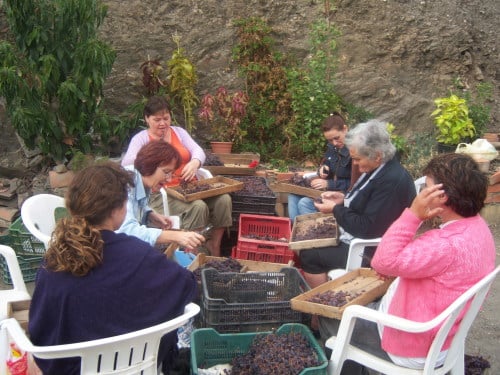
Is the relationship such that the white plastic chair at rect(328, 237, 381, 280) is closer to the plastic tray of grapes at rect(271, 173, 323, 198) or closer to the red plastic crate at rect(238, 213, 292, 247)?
the red plastic crate at rect(238, 213, 292, 247)

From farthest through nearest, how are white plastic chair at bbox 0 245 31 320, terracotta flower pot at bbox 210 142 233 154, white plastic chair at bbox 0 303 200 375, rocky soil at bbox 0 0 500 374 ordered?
rocky soil at bbox 0 0 500 374 < terracotta flower pot at bbox 210 142 233 154 < white plastic chair at bbox 0 245 31 320 < white plastic chair at bbox 0 303 200 375

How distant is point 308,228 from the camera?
4.22 meters

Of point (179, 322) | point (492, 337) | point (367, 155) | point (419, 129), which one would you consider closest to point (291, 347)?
point (179, 322)

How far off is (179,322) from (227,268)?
144 cm

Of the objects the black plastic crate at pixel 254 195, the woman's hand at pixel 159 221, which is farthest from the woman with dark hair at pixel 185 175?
the woman's hand at pixel 159 221

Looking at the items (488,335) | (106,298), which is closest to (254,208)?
(488,335)

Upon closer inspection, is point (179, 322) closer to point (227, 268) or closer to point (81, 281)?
point (81, 281)

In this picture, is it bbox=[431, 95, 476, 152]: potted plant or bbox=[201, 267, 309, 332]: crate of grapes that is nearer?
bbox=[201, 267, 309, 332]: crate of grapes

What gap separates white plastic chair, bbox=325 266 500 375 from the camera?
2248 mm

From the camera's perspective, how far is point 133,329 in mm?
2152

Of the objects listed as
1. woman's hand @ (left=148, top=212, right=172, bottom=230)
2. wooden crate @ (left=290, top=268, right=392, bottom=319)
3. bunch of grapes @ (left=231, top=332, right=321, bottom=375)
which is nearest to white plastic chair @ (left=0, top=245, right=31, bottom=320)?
woman's hand @ (left=148, top=212, right=172, bottom=230)

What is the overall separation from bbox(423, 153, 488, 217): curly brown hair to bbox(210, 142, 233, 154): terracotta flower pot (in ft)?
14.8

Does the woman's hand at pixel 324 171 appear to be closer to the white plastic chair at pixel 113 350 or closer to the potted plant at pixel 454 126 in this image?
the potted plant at pixel 454 126

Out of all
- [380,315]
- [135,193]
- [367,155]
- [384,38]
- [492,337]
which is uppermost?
[384,38]
